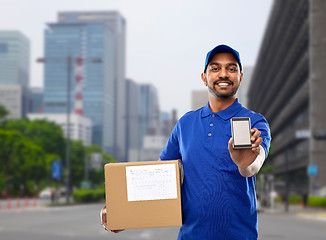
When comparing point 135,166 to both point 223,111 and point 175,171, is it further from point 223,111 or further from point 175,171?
point 223,111

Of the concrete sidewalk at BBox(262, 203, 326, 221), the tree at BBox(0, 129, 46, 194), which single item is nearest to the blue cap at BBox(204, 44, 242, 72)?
the concrete sidewalk at BBox(262, 203, 326, 221)

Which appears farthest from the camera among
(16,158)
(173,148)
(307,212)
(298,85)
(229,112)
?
(16,158)

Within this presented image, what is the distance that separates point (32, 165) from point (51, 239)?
59.0 m

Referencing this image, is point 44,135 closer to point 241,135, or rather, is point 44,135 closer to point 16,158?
point 16,158

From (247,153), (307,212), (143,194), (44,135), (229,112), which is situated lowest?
(307,212)

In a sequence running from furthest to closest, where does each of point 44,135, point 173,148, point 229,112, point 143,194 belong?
point 44,135 → point 173,148 → point 229,112 → point 143,194

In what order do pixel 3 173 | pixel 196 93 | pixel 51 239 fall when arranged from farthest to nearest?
pixel 196 93, pixel 3 173, pixel 51 239

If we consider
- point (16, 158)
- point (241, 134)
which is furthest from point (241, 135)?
point (16, 158)

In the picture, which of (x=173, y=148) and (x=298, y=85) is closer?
(x=173, y=148)

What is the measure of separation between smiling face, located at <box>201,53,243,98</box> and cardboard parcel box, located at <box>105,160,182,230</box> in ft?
1.50

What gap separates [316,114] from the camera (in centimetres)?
5497

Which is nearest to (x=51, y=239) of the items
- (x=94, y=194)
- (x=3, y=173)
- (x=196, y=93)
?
(x=94, y=194)

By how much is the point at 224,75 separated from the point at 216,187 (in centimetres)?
58

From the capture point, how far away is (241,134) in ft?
8.82
